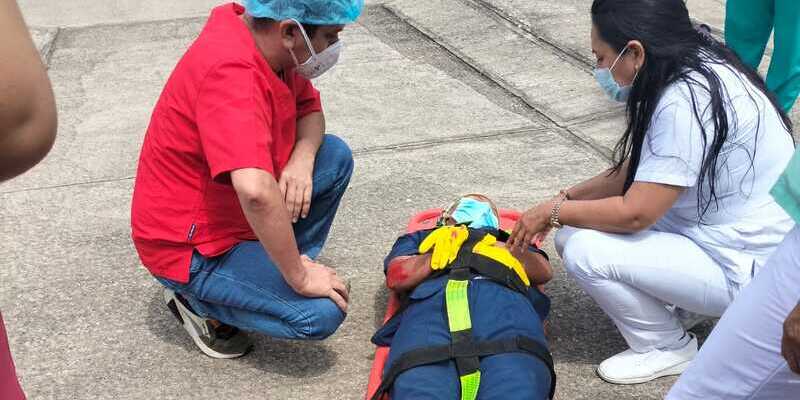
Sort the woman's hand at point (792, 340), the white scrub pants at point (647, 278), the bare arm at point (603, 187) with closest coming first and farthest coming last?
Result: the woman's hand at point (792, 340), the white scrub pants at point (647, 278), the bare arm at point (603, 187)

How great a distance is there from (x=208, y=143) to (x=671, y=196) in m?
1.29

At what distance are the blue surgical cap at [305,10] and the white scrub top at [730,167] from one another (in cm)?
93

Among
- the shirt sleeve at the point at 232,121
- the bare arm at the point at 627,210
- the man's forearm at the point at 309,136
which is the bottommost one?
the man's forearm at the point at 309,136

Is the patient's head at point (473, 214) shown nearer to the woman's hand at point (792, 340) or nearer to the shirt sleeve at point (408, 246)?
the shirt sleeve at point (408, 246)

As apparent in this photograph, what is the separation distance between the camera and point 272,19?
269cm

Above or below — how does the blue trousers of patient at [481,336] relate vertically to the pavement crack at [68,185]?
above

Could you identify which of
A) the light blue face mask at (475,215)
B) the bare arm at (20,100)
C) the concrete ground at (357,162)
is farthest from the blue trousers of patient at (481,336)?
the bare arm at (20,100)

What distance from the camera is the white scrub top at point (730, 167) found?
2.61 m

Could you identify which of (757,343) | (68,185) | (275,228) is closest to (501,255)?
(275,228)

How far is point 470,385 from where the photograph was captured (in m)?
2.51

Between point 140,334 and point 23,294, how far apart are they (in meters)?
0.53

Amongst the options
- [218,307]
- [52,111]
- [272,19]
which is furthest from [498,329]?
[52,111]

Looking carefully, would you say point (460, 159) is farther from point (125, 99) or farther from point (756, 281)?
point (756, 281)

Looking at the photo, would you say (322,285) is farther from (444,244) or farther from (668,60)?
(668,60)
